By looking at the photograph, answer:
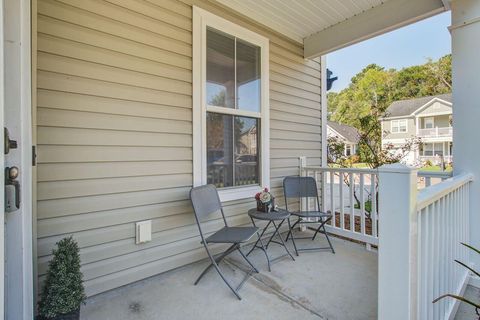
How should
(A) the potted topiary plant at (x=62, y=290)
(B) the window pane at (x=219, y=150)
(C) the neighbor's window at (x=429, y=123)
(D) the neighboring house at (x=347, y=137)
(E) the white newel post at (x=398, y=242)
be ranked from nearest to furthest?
(E) the white newel post at (x=398, y=242) < (A) the potted topiary plant at (x=62, y=290) < (B) the window pane at (x=219, y=150) < (D) the neighboring house at (x=347, y=137) < (C) the neighbor's window at (x=429, y=123)

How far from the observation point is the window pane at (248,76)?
9.78 feet

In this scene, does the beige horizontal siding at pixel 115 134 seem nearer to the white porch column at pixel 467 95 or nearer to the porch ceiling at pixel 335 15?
the porch ceiling at pixel 335 15

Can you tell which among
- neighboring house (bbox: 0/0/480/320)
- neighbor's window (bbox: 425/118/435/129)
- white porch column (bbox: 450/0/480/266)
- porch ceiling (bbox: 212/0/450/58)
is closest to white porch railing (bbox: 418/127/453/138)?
neighbor's window (bbox: 425/118/435/129)

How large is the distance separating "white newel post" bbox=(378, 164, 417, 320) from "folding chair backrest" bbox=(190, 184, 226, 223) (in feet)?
4.80

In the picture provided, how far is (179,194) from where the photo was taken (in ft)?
8.07

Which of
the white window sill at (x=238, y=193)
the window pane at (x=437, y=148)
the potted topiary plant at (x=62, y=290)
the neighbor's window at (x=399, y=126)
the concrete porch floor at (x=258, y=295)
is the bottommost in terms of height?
the concrete porch floor at (x=258, y=295)

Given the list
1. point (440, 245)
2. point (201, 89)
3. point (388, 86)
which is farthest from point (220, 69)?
point (388, 86)

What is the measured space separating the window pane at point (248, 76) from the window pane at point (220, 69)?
0.32 feet

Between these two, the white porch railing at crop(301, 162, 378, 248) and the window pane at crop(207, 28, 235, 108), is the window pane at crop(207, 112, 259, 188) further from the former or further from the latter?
the white porch railing at crop(301, 162, 378, 248)

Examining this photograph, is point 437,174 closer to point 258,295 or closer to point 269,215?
point 269,215

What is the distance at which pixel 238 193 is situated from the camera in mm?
2938

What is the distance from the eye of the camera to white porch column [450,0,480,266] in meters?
2.19

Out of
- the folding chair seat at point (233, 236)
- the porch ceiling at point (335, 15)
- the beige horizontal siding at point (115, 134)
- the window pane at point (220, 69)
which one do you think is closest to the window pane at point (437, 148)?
the porch ceiling at point (335, 15)

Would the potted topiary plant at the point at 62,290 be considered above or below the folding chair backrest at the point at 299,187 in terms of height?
below
